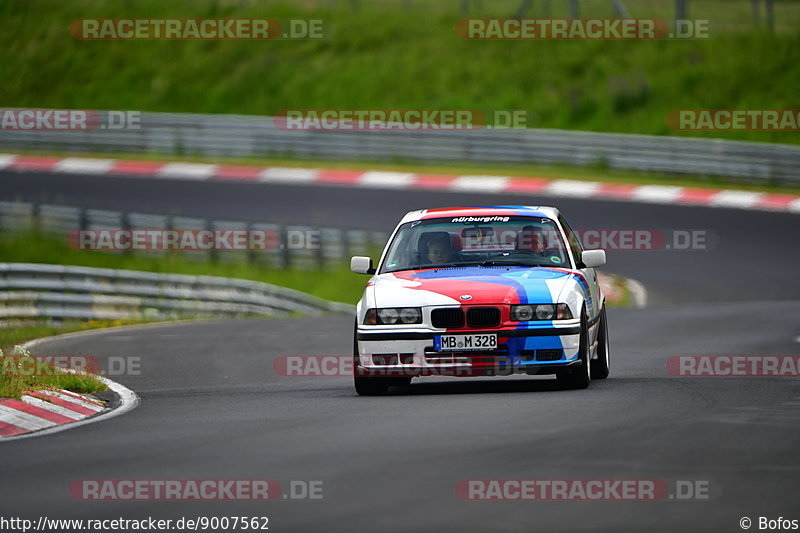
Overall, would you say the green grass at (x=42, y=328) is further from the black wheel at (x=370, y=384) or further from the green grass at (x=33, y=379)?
the black wheel at (x=370, y=384)

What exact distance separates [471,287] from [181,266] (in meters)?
17.5

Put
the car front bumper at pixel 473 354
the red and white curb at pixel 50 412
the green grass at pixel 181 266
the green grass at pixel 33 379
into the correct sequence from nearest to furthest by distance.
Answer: the red and white curb at pixel 50 412, the car front bumper at pixel 473 354, the green grass at pixel 33 379, the green grass at pixel 181 266

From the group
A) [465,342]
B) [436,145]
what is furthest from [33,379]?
[436,145]

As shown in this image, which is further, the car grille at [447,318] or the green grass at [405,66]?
the green grass at [405,66]

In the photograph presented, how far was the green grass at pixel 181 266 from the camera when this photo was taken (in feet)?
90.2

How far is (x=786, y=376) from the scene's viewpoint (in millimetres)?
12836

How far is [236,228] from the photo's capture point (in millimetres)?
26844

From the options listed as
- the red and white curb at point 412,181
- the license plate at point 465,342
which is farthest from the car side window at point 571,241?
the red and white curb at point 412,181

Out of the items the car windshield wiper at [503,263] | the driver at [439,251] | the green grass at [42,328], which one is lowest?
the green grass at [42,328]

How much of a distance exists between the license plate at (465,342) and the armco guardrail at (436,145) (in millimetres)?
22598

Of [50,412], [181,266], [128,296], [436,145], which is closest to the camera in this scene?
[50,412]

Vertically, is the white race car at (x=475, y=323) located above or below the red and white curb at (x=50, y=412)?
above

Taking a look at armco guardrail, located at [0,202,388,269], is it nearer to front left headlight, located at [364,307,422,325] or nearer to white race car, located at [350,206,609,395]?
white race car, located at [350,206,609,395]

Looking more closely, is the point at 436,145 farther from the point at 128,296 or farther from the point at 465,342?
the point at 465,342
